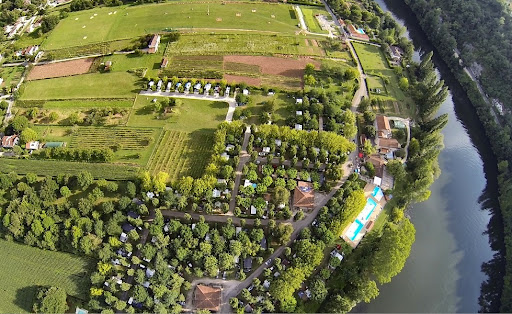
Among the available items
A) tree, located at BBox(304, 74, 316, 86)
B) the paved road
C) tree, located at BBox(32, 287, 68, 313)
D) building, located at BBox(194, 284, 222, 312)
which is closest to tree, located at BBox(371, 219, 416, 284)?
the paved road

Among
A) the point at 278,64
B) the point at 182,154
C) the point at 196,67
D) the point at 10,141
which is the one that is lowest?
the point at 10,141

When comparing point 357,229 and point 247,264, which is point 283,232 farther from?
point 357,229

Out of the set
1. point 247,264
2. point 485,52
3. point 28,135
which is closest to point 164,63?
point 28,135

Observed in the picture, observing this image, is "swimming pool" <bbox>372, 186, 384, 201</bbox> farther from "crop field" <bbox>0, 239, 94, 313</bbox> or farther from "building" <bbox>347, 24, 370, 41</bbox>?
"crop field" <bbox>0, 239, 94, 313</bbox>

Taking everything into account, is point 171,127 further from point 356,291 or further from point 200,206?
point 356,291

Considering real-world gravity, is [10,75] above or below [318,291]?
above

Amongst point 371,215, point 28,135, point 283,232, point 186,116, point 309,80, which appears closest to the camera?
point 283,232

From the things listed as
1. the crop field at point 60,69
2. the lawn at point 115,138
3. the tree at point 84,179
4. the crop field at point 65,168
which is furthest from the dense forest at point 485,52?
the crop field at point 60,69
